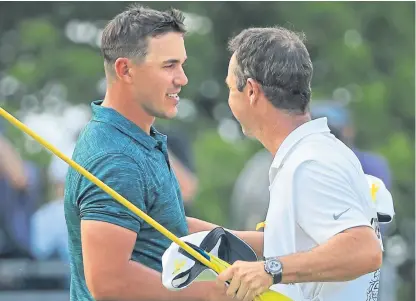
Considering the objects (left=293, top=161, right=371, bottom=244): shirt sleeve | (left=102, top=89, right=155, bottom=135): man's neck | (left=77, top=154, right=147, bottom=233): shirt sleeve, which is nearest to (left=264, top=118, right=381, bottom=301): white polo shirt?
(left=293, top=161, right=371, bottom=244): shirt sleeve

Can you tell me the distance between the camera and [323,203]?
3918 mm

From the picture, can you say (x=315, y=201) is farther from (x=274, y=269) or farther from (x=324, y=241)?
(x=274, y=269)

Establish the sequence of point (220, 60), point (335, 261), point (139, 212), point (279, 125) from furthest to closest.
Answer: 1. point (220, 60)
2. point (279, 125)
3. point (139, 212)
4. point (335, 261)

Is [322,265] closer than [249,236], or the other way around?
[322,265]

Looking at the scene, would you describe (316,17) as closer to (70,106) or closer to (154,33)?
(70,106)

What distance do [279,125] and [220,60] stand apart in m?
8.54

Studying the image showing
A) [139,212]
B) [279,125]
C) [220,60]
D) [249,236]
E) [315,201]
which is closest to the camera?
[315,201]

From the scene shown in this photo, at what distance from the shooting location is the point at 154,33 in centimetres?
454

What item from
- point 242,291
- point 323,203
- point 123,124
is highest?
point 123,124

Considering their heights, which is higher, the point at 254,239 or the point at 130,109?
the point at 130,109

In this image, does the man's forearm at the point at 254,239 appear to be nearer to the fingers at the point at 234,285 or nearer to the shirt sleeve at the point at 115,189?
the shirt sleeve at the point at 115,189

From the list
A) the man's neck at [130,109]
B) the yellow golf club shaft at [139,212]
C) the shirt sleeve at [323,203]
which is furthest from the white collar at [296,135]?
the man's neck at [130,109]

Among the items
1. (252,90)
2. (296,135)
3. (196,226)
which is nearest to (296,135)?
(296,135)

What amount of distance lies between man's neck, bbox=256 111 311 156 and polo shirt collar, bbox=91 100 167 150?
0.42 m
